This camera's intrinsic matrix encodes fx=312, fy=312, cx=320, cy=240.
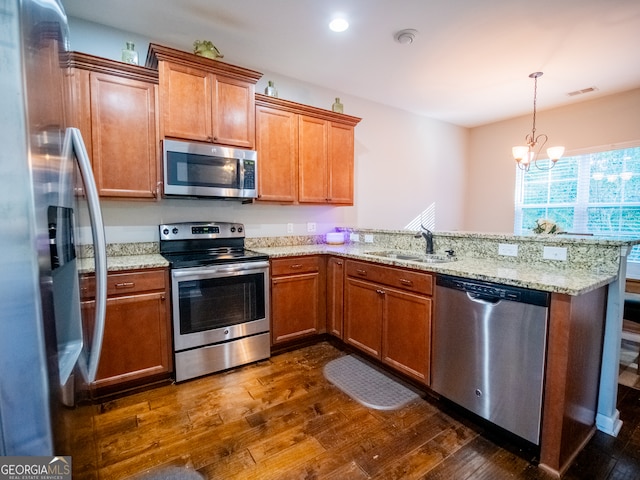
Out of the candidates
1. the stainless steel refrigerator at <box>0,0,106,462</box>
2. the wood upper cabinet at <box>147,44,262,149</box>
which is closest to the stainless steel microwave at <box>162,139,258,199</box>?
the wood upper cabinet at <box>147,44,262,149</box>

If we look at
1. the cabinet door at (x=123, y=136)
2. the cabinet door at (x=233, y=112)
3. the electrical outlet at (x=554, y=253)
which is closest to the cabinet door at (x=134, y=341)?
the cabinet door at (x=123, y=136)

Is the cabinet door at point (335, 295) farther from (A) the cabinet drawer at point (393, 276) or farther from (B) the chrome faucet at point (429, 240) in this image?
(B) the chrome faucet at point (429, 240)

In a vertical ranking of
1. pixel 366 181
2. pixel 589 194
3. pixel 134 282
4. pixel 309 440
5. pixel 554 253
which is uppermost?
pixel 366 181

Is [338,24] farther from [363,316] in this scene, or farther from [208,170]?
[363,316]

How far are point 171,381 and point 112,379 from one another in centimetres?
40

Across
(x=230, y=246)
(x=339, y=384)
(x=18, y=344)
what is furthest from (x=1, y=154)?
(x=230, y=246)

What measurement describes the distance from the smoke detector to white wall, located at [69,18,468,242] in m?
1.24

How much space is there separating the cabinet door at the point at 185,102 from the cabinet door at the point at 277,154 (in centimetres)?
51

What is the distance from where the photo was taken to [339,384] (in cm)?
235

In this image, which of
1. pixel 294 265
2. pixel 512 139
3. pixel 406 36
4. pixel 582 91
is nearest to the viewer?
pixel 406 36

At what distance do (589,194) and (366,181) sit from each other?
3.02 meters

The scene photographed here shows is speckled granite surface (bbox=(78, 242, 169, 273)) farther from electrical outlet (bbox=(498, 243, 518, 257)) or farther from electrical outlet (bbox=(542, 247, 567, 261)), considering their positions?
electrical outlet (bbox=(542, 247, 567, 261))

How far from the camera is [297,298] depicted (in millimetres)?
2953

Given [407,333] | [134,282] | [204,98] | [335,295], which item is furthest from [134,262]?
[407,333]
